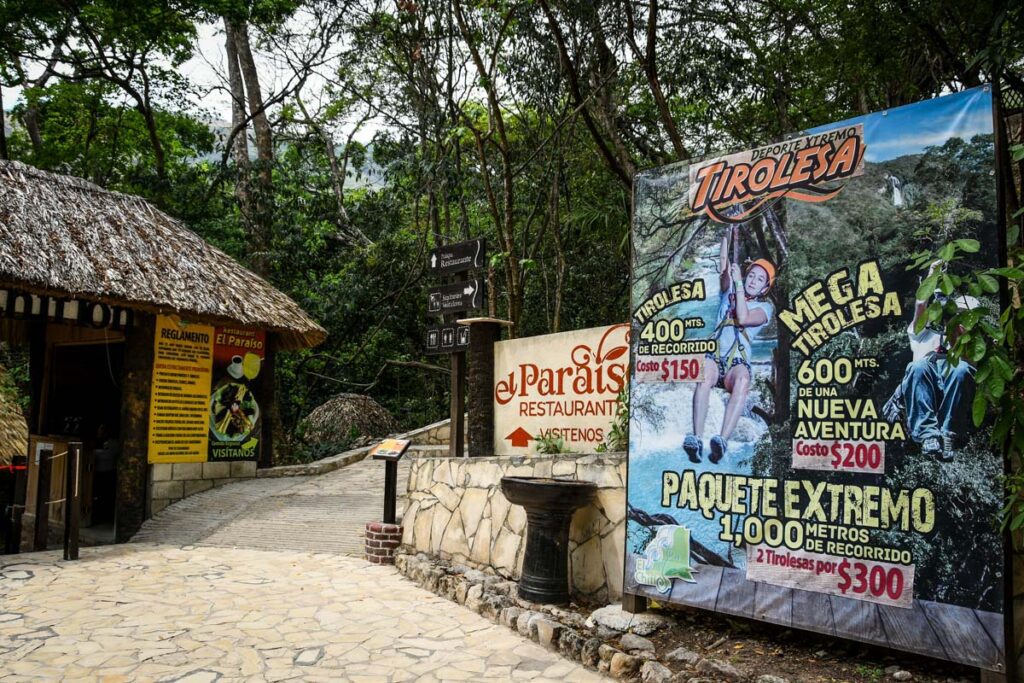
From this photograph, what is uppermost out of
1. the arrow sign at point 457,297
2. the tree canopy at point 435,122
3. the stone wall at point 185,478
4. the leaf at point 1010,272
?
the tree canopy at point 435,122

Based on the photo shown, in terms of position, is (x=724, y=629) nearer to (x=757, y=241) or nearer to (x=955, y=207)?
(x=757, y=241)

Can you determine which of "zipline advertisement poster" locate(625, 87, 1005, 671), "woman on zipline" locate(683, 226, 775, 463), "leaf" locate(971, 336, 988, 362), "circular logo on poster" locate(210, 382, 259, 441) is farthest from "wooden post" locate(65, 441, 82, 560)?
"leaf" locate(971, 336, 988, 362)

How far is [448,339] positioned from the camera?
25.9ft

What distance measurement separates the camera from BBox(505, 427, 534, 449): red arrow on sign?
23.9ft

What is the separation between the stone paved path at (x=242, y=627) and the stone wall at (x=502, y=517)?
528 mm

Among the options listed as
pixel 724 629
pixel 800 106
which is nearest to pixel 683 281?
pixel 724 629

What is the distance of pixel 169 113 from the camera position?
1709cm

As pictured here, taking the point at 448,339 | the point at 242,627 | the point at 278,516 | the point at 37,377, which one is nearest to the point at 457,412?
the point at 448,339

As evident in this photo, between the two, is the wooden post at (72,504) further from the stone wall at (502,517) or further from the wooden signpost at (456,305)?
the wooden signpost at (456,305)

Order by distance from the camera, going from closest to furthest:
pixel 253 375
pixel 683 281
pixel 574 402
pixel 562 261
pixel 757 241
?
pixel 757 241, pixel 683 281, pixel 574 402, pixel 253 375, pixel 562 261

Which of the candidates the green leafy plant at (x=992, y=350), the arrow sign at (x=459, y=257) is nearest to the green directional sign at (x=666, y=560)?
the green leafy plant at (x=992, y=350)

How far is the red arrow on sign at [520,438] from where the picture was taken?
286 inches

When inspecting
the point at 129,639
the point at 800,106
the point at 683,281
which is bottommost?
the point at 129,639

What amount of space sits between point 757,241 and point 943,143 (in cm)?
107
